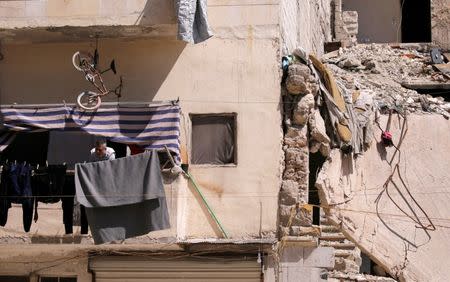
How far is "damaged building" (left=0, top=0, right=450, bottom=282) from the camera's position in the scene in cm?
1252

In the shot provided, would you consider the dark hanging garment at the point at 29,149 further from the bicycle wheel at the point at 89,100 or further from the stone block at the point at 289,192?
the stone block at the point at 289,192

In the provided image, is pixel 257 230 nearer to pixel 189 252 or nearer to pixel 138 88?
pixel 189 252

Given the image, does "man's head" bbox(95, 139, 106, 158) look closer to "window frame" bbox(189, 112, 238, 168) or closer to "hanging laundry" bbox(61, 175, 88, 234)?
"hanging laundry" bbox(61, 175, 88, 234)

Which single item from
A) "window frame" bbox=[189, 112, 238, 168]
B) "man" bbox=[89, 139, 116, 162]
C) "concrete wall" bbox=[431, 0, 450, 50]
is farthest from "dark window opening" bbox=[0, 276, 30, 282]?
"concrete wall" bbox=[431, 0, 450, 50]

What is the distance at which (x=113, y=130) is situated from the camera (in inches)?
504

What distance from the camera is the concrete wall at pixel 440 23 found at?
21.4 meters

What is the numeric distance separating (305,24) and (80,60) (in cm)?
586

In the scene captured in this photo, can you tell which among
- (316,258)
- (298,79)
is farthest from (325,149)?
(316,258)

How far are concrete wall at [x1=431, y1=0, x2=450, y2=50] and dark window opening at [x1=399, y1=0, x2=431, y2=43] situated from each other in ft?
5.24

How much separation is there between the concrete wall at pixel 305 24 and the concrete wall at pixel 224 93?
66 cm

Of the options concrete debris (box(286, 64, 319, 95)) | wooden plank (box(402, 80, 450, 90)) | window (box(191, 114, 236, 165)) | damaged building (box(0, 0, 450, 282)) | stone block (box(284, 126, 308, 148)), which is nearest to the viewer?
damaged building (box(0, 0, 450, 282))

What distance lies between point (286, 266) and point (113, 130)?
3258mm

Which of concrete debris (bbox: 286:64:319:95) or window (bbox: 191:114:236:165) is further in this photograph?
window (bbox: 191:114:236:165)

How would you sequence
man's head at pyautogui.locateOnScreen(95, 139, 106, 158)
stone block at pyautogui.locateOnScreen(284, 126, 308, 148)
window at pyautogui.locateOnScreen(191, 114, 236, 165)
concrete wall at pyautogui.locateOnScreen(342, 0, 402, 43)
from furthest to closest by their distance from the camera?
concrete wall at pyautogui.locateOnScreen(342, 0, 402, 43)
window at pyautogui.locateOnScreen(191, 114, 236, 165)
stone block at pyautogui.locateOnScreen(284, 126, 308, 148)
man's head at pyautogui.locateOnScreen(95, 139, 106, 158)
